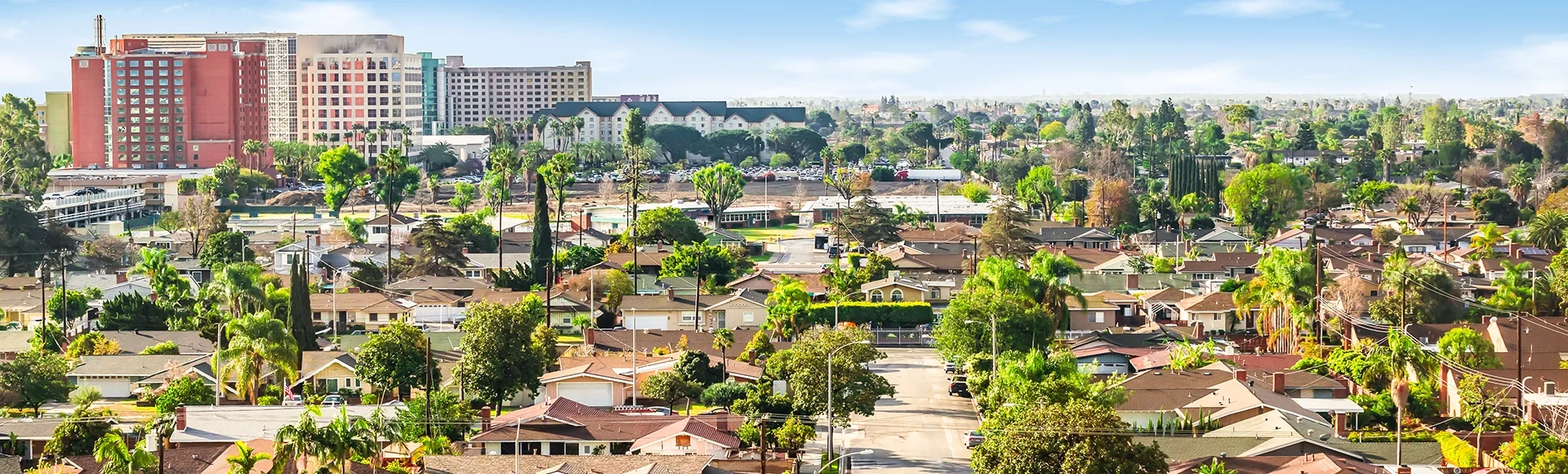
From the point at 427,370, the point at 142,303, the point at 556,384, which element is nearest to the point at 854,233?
A: the point at 142,303

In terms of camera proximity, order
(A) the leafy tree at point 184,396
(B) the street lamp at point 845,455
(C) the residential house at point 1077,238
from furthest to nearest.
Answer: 1. (C) the residential house at point 1077,238
2. (A) the leafy tree at point 184,396
3. (B) the street lamp at point 845,455

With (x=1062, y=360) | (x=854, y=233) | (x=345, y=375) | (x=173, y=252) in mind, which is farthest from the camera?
(x=854, y=233)

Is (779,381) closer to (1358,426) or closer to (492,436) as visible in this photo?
(492,436)

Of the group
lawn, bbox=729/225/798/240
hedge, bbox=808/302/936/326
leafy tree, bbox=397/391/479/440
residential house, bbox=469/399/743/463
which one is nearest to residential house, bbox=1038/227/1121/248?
lawn, bbox=729/225/798/240

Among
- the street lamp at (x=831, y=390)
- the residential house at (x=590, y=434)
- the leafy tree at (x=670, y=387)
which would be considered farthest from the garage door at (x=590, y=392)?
the street lamp at (x=831, y=390)

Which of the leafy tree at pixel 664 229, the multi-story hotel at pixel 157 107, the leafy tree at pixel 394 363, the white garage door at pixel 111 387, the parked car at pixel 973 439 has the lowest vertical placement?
the white garage door at pixel 111 387

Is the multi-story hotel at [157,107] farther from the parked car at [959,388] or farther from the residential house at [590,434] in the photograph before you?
the residential house at [590,434]

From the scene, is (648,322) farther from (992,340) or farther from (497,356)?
(497,356)

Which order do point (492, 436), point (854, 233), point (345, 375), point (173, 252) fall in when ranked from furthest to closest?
point (854, 233), point (173, 252), point (345, 375), point (492, 436)
